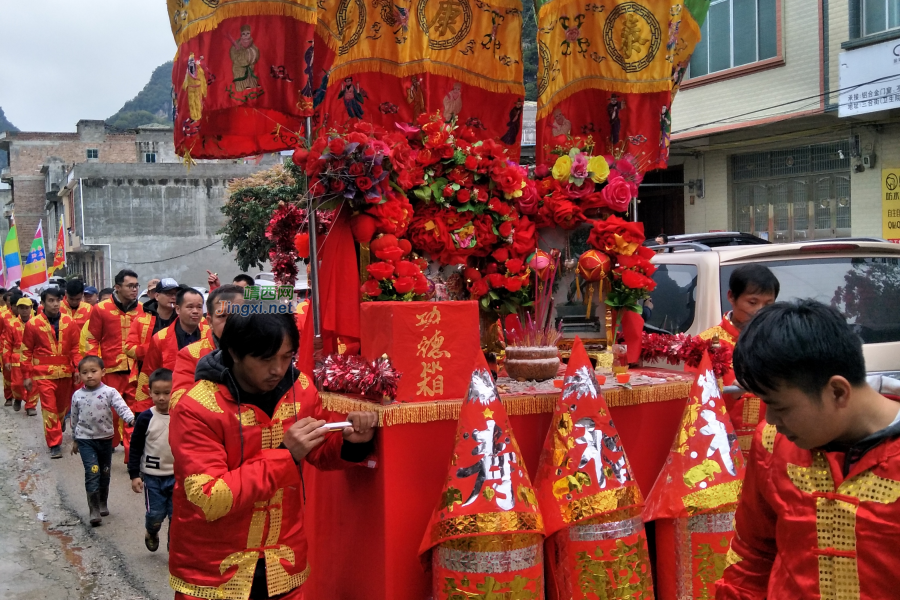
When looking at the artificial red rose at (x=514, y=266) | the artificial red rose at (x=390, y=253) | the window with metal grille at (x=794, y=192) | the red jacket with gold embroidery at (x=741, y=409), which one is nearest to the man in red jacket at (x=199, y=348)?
the artificial red rose at (x=390, y=253)

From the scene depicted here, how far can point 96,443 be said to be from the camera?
721cm

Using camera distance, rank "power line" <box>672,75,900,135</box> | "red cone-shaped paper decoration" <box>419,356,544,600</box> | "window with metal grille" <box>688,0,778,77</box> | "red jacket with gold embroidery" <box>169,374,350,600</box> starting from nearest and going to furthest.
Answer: "red jacket with gold embroidery" <box>169,374,350,600</box> → "red cone-shaped paper decoration" <box>419,356,544,600</box> → "power line" <box>672,75,900,135</box> → "window with metal grille" <box>688,0,778,77</box>

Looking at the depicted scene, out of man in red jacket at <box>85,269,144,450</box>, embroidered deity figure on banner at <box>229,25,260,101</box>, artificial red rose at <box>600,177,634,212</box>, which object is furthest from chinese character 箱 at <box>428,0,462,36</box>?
man in red jacket at <box>85,269,144,450</box>

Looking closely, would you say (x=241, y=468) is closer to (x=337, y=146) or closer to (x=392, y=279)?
(x=392, y=279)

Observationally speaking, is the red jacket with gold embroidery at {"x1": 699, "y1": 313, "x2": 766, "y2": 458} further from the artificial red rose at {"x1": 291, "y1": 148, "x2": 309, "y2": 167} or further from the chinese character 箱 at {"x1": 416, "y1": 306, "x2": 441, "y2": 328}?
the artificial red rose at {"x1": 291, "y1": 148, "x2": 309, "y2": 167}

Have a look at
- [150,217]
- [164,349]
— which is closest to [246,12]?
[164,349]

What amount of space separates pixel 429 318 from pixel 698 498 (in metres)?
1.51

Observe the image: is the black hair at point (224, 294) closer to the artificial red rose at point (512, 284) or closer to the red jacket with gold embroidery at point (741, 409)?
the artificial red rose at point (512, 284)

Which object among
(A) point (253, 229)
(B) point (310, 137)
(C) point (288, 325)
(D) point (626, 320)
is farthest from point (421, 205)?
(A) point (253, 229)

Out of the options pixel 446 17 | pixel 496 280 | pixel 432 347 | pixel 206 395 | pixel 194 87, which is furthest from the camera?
pixel 446 17

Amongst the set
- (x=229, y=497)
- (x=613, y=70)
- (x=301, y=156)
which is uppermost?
(x=613, y=70)

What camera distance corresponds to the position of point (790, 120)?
47.1ft

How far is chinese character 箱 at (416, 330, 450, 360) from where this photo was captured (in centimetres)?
394

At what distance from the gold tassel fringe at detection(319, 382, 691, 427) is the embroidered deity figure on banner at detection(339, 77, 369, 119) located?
72.3 inches
